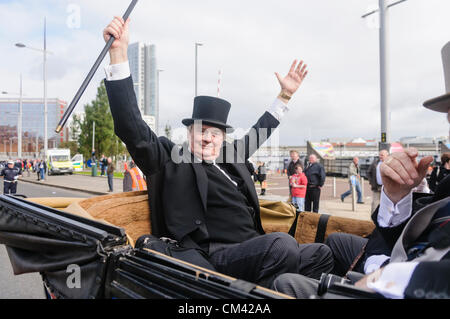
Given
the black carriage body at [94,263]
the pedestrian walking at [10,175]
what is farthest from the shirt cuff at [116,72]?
the pedestrian walking at [10,175]

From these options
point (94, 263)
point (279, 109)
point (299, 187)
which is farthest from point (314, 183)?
point (94, 263)

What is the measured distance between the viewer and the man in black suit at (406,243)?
94 centimetres

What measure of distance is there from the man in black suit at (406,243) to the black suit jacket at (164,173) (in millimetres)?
778

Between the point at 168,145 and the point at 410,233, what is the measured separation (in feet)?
5.18

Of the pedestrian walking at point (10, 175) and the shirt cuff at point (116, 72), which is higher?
the shirt cuff at point (116, 72)

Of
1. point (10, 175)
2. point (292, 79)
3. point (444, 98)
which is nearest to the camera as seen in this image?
point (444, 98)

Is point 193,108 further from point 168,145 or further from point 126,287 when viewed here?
point 126,287

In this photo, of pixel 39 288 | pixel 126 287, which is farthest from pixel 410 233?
pixel 39 288

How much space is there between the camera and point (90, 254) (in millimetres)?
1441

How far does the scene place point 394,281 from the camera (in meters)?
0.97

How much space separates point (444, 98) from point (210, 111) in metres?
1.59

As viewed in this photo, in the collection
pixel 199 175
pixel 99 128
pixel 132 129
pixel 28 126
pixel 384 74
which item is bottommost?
pixel 199 175

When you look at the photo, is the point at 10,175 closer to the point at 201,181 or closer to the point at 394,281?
the point at 201,181

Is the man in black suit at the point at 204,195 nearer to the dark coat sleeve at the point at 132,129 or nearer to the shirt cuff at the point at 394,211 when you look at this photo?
the dark coat sleeve at the point at 132,129
